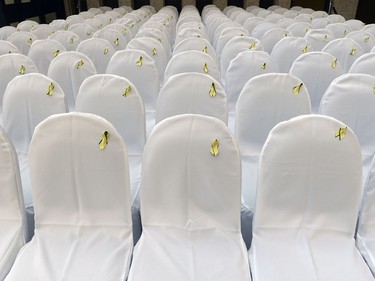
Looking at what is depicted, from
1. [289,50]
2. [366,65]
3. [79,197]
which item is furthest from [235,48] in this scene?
[79,197]

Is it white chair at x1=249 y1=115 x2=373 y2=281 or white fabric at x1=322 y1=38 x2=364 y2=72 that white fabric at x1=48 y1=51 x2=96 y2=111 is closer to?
white chair at x1=249 y1=115 x2=373 y2=281

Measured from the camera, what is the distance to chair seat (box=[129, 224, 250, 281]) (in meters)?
1.36

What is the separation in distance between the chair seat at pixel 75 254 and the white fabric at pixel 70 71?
5.21 ft

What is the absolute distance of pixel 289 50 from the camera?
359 centimetres

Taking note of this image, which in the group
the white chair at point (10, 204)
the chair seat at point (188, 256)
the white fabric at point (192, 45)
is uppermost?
the white fabric at point (192, 45)

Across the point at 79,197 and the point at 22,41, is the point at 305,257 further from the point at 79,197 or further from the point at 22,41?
the point at 22,41

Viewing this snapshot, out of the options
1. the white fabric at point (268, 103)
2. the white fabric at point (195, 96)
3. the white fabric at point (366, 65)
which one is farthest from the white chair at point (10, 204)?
the white fabric at point (366, 65)

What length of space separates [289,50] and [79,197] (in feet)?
9.33

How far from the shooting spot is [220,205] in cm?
154

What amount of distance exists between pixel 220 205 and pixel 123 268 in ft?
1.63

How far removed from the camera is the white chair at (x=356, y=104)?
2.10 m

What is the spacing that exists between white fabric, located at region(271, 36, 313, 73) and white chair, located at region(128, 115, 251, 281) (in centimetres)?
244

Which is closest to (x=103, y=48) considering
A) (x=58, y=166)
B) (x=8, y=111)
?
(x=8, y=111)

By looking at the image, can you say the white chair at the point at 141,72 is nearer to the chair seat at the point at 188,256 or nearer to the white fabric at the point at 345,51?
the chair seat at the point at 188,256
